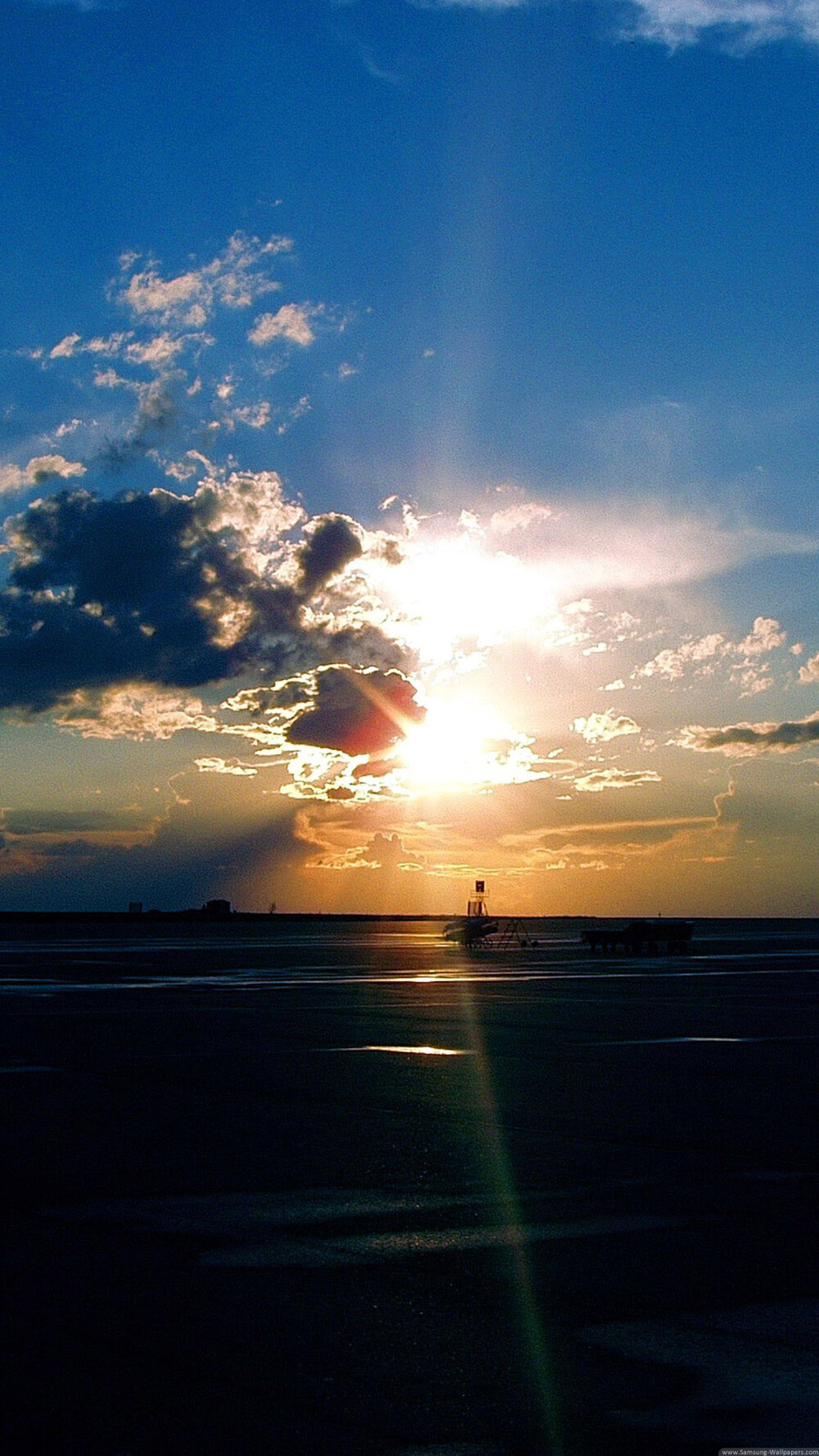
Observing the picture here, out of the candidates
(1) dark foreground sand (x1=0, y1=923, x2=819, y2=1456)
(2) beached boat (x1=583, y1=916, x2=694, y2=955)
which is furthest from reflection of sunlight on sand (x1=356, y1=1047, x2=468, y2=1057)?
(2) beached boat (x1=583, y1=916, x2=694, y2=955)

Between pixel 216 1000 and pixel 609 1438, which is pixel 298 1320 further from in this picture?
pixel 216 1000

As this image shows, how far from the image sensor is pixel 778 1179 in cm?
1322

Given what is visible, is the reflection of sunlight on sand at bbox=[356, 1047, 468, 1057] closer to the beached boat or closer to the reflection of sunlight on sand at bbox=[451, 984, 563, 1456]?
the reflection of sunlight on sand at bbox=[451, 984, 563, 1456]

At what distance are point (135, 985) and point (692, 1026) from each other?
838 inches

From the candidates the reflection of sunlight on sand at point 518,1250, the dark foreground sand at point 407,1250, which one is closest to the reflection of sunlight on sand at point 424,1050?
the dark foreground sand at point 407,1250

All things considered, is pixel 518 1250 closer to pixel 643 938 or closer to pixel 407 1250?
pixel 407 1250

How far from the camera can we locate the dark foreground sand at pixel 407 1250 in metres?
6.99

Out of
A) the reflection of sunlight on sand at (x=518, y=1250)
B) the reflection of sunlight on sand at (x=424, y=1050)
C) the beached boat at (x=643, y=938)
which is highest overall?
the beached boat at (x=643, y=938)

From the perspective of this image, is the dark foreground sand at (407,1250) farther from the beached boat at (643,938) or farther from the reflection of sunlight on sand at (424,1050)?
the beached boat at (643,938)

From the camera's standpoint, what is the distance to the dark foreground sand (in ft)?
22.9

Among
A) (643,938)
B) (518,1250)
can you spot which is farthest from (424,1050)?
(643,938)

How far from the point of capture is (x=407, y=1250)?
1026 centimetres

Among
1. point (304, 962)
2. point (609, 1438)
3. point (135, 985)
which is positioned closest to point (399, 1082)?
point (609, 1438)

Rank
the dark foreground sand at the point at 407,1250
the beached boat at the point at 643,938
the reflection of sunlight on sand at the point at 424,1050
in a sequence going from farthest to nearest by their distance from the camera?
the beached boat at the point at 643,938 < the reflection of sunlight on sand at the point at 424,1050 < the dark foreground sand at the point at 407,1250
